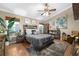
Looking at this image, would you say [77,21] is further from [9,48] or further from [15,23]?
[9,48]

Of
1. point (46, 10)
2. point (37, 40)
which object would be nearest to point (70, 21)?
point (46, 10)

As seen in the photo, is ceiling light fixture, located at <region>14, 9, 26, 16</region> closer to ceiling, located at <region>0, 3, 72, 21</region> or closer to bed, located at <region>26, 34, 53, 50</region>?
ceiling, located at <region>0, 3, 72, 21</region>

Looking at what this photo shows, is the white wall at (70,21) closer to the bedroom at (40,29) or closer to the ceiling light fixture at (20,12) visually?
the bedroom at (40,29)

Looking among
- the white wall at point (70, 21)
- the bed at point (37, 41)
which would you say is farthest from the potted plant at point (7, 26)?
the white wall at point (70, 21)

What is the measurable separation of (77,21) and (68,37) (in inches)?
9.9

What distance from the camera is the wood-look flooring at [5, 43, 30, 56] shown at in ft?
5.33

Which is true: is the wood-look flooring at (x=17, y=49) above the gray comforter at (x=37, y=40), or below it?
below

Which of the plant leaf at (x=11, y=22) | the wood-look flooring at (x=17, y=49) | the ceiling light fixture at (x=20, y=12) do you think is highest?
the ceiling light fixture at (x=20, y=12)

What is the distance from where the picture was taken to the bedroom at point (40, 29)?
1.63m

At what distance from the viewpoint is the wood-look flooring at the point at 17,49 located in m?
1.62

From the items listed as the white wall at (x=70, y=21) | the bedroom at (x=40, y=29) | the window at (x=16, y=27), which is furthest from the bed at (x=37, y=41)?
the white wall at (x=70, y=21)

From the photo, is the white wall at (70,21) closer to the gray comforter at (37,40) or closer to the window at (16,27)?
the gray comforter at (37,40)

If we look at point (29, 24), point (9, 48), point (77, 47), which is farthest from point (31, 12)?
point (77, 47)

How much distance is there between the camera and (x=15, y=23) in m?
1.65
